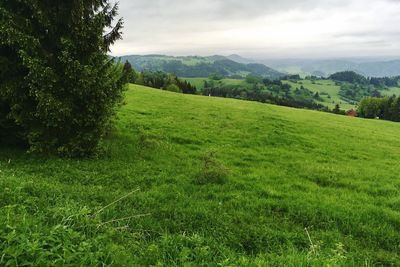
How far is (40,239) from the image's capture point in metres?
5.85

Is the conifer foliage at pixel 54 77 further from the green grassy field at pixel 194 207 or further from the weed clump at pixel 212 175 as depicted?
the weed clump at pixel 212 175

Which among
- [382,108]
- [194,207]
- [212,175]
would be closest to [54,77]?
[212,175]

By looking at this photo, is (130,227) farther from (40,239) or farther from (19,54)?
(19,54)

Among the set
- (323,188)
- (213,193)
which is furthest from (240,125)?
(213,193)

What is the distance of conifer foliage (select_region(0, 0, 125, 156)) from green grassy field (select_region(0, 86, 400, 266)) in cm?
102

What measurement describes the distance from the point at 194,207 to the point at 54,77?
7.54 meters

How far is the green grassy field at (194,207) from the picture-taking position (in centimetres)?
662

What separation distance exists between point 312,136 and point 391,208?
1457 cm

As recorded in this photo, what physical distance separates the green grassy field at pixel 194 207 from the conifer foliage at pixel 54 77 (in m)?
1.02

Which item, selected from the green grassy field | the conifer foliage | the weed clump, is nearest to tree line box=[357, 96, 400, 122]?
the green grassy field

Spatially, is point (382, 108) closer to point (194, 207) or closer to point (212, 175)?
point (212, 175)

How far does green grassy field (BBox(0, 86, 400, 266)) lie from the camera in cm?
662

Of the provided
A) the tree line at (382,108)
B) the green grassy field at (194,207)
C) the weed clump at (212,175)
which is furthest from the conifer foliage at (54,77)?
the tree line at (382,108)

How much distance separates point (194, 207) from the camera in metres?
10.4
